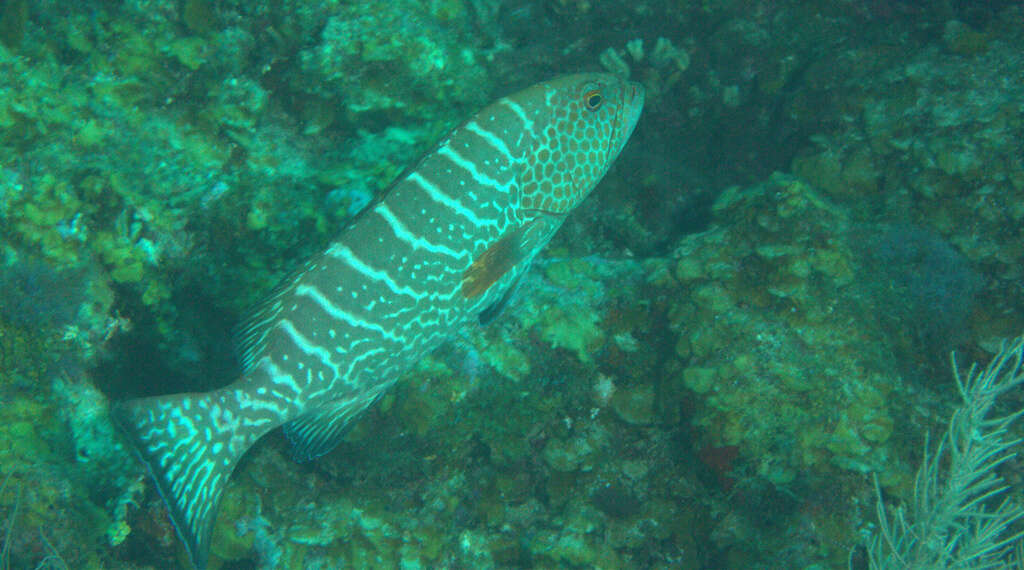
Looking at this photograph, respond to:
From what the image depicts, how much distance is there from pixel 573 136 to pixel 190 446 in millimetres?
3203

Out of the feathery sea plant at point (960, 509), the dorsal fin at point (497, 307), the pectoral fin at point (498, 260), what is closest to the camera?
the feathery sea plant at point (960, 509)

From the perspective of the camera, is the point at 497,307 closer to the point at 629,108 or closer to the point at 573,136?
the point at 573,136

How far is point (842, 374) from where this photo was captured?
11.2ft

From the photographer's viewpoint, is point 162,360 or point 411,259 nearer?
point 411,259

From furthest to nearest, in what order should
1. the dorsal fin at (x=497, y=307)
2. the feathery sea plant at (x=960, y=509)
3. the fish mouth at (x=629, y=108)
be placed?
the fish mouth at (x=629, y=108) < the dorsal fin at (x=497, y=307) < the feathery sea plant at (x=960, y=509)

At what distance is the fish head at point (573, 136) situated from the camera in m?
3.65

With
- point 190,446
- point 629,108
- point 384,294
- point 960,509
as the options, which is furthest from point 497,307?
point 960,509

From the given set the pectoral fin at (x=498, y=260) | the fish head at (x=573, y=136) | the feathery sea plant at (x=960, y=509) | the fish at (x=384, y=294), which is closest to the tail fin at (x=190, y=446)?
the fish at (x=384, y=294)

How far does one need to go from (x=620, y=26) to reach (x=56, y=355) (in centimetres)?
660

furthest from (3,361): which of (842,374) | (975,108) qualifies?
(975,108)

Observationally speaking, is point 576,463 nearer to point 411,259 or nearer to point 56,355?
point 411,259

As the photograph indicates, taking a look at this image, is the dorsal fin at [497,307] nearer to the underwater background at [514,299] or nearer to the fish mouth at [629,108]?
the underwater background at [514,299]

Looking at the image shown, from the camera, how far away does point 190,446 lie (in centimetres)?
291

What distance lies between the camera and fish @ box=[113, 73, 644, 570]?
2902 mm
